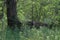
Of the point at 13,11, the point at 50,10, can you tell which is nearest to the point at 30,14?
the point at 50,10

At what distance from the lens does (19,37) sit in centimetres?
633

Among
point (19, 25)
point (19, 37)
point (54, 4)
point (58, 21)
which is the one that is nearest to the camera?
point (19, 37)

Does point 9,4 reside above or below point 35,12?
above

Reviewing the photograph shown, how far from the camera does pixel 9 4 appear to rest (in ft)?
28.4

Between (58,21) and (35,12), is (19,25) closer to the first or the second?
(58,21)

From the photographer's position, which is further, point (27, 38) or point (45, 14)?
point (45, 14)

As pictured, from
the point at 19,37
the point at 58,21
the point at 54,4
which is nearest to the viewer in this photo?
the point at 19,37

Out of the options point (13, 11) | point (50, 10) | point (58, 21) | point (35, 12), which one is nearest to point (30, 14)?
point (35, 12)

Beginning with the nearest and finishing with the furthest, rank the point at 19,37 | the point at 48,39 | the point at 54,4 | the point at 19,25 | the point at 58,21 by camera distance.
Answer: the point at 48,39
the point at 19,37
the point at 19,25
the point at 58,21
the point at 54,4

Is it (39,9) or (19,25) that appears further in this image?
(39,9)

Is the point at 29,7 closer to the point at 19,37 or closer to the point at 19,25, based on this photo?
the point at 19,25

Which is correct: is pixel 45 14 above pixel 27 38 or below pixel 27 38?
below

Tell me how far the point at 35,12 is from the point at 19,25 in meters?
4.66

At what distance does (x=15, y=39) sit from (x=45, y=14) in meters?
6.97
